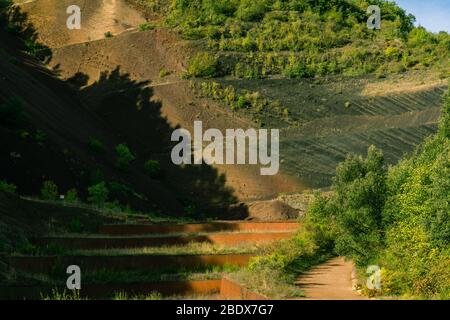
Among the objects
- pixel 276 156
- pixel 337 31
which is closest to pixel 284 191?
pixel 276 156

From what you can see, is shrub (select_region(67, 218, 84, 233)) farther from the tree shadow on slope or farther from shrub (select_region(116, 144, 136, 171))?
the tree shadow on slope

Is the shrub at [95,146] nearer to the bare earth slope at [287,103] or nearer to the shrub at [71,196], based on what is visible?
the bare earth slope at [287,103]

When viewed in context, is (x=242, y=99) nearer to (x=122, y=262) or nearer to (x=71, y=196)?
(x=71, y=196)

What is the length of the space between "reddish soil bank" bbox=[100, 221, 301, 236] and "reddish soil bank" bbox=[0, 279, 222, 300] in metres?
11.6

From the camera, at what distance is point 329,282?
2216 centimetres

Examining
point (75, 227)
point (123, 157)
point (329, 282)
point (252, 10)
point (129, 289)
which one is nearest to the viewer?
point (129, 289)

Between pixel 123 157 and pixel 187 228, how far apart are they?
19.6m

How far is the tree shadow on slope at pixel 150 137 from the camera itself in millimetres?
50406

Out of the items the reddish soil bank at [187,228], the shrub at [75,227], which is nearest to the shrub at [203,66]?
the reddish soil bank at [187,228]

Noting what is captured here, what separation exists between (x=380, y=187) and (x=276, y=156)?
30.5m

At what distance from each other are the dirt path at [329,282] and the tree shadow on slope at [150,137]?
21.8 m

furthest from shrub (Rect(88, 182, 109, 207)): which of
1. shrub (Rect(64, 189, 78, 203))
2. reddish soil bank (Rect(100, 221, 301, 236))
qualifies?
reddish soil bank (Rect(100, 221, 301, 236))

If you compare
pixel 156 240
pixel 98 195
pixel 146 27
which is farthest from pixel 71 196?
pixel 146 27

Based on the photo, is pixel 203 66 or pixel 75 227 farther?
pixel 203 66
